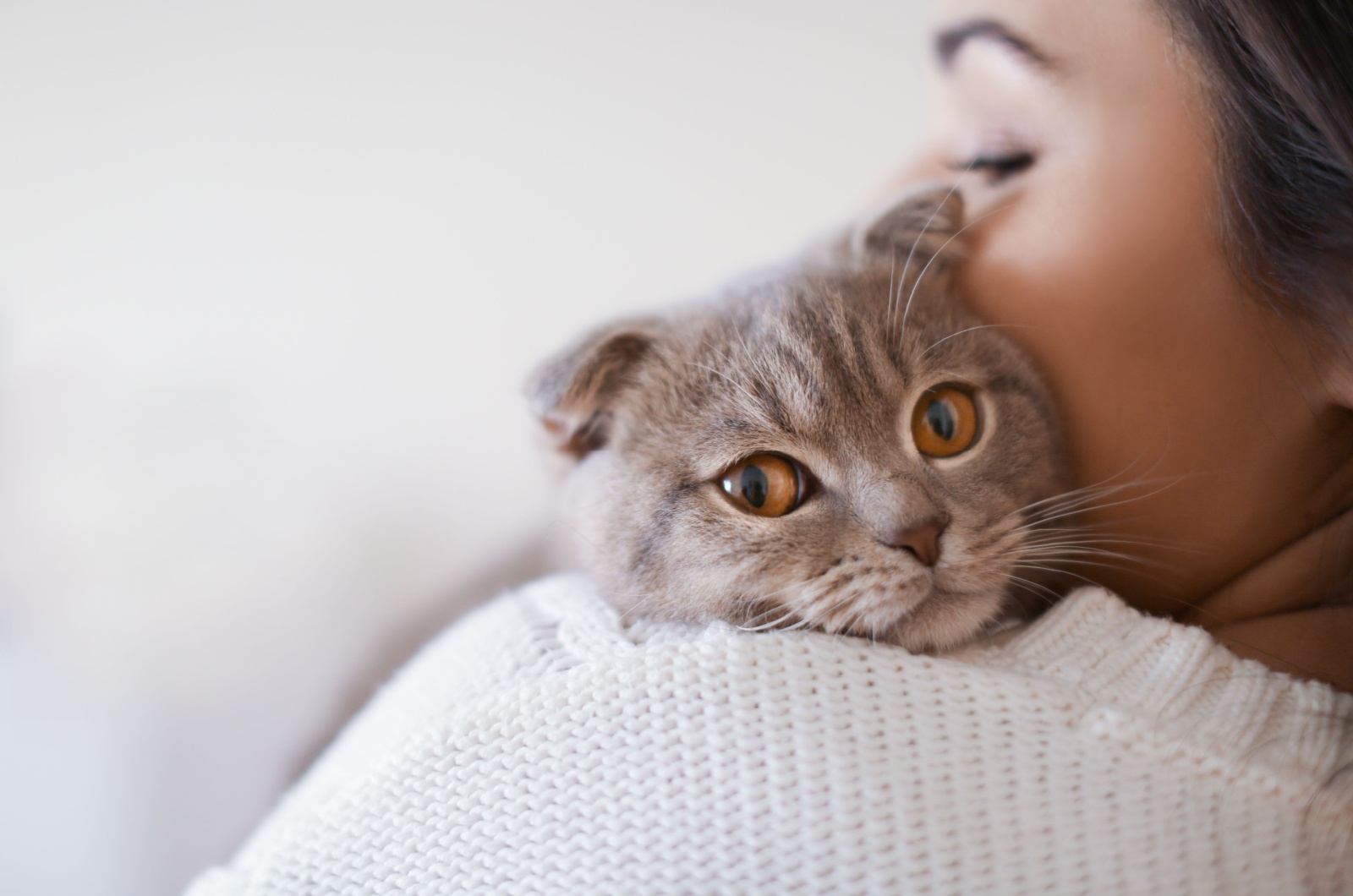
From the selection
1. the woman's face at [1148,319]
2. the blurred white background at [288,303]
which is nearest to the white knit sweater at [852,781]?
the woman's face at [1148,319]

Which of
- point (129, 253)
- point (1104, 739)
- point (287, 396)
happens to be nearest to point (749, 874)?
point (1104, 739)

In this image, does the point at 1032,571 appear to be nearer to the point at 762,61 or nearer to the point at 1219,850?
the point at 1219,850

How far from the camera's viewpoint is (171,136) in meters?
1.77

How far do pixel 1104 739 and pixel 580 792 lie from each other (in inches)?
20.6

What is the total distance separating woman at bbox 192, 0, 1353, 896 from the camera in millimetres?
754

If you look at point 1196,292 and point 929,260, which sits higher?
point 929,260

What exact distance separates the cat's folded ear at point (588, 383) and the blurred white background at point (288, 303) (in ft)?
0.54

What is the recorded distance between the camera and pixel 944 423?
1063mm

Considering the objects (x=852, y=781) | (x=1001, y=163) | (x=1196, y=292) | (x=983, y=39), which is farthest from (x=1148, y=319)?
(x=852, y=781)

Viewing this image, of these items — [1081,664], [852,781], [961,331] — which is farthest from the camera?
[961,331]

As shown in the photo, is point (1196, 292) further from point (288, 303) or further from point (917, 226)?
point (288, 303)

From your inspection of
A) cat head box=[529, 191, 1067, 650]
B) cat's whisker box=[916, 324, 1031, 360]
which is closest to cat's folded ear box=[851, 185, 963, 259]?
cat head box=[529, 191, 1067, 650]

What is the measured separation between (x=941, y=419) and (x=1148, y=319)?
0.92 ft

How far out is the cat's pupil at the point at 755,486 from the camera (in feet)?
3.26
